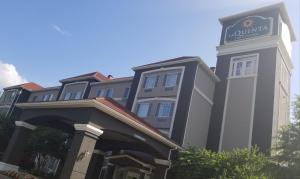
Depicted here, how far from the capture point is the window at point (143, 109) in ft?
98.7

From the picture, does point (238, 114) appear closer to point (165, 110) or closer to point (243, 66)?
point (243, 66)

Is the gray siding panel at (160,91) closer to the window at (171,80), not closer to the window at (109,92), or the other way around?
the window at (171,80)

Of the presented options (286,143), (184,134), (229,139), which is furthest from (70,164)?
(229,139)

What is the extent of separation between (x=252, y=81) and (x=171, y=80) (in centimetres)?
728

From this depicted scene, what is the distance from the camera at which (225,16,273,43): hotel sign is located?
29.7m

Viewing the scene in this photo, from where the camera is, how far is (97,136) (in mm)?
16719

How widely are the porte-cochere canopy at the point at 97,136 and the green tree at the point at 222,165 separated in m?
1.84

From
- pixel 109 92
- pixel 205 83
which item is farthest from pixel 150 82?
pixel 109 92

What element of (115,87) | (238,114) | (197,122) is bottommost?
(197,122)

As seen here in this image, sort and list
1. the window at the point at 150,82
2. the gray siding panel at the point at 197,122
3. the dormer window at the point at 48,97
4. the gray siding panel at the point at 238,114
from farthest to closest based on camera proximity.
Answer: the dormer window at the point at 48,97 → the window at the point at 150,82 → the gray siding panel at the point at 238,114 → the gray siding panel at the point at 197,122

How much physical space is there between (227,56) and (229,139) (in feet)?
28.0

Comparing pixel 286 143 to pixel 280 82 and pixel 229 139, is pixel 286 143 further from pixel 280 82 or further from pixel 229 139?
pixel 280 82

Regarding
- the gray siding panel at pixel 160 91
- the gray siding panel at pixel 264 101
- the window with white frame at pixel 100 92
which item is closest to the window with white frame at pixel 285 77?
the gray siding panel at pixel 264 101

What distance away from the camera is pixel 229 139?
27.1 metres
